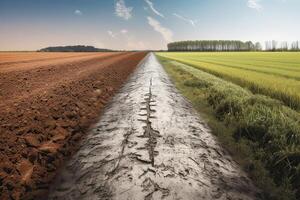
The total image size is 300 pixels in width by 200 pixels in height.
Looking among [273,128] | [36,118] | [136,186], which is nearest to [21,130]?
[36,118]

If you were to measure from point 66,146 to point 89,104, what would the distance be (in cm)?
325

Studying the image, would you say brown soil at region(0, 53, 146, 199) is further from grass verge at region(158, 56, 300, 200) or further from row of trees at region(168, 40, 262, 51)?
row of trees at region(168, 40, 262, 51)

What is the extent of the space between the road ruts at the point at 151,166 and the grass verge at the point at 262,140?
0.24 metres

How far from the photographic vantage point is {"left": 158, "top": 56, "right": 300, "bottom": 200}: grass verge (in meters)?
3.35

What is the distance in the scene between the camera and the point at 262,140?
462cm

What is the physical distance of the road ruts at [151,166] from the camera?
9.84ft

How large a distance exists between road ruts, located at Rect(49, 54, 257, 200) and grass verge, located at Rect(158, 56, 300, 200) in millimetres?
238

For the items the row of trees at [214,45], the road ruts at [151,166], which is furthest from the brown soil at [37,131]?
the row of trees at [214,45]

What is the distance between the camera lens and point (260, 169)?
3.64m

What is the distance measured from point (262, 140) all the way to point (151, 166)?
7.42 feet

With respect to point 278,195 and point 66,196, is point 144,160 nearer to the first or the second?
point 66,196

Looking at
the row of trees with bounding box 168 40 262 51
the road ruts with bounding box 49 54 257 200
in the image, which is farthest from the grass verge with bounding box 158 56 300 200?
the row of trees with bounding box 168 40 262 51

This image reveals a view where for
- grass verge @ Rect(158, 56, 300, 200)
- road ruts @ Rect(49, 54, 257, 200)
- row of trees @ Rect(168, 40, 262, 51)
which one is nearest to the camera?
road ruts @ Rect(49, 54, 257, 200)

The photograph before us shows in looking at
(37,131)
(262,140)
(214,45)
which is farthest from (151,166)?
(214,45)
